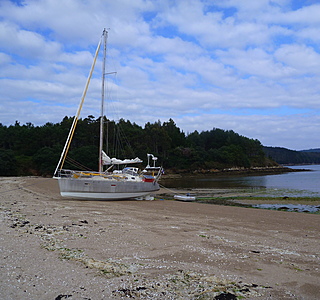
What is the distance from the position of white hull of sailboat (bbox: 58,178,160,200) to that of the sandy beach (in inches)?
344

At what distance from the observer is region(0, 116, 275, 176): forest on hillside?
63.4 meters

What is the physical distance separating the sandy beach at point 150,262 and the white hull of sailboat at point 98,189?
28.7ft

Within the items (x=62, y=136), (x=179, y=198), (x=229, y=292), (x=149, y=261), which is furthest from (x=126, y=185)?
(x=62, y=136)

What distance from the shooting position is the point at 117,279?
5500mm

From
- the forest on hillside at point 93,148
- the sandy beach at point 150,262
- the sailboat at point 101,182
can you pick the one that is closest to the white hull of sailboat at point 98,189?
the sailboat at point 101,182

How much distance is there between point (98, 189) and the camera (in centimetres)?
2023

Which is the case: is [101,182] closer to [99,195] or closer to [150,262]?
[99,195]

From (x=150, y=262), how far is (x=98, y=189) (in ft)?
46.8

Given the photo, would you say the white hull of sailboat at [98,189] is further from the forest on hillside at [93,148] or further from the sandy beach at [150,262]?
the forest on hillside at [93,148]

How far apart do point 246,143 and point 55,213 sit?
126810 millimetres

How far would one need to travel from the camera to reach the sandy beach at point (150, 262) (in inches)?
201

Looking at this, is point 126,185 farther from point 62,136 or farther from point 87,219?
point 62,136

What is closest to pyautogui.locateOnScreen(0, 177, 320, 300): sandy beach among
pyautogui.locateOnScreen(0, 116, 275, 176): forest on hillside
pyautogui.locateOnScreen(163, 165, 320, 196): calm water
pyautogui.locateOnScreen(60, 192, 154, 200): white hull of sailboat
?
pyautogui.locateOnScreen(60, 192, 154, 200): white hull of sailboat

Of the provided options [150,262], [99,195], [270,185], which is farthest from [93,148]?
[150,262]
